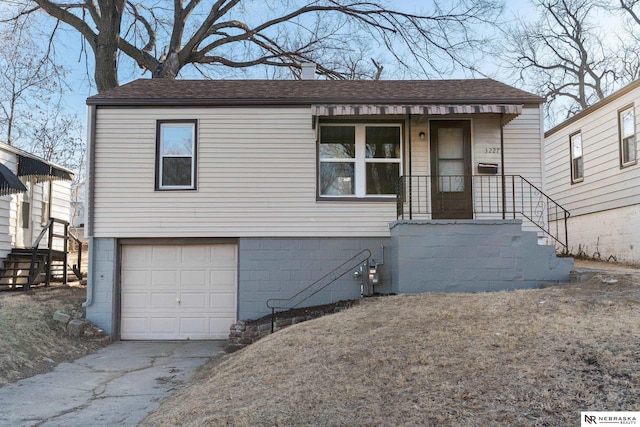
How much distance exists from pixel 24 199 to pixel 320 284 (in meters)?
8.93

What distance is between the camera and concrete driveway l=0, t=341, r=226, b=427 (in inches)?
218

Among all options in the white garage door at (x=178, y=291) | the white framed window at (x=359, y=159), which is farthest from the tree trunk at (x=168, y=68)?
the white framed window at (x=359, y=159)

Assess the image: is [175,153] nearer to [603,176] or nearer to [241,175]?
[241,175]

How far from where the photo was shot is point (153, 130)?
33.9 feet

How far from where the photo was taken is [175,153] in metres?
10.4

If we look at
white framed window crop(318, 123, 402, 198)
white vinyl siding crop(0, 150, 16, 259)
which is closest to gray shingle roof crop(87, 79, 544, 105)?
white framed window crop(318, 123, 402, 198)

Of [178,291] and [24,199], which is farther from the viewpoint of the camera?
[24,199]

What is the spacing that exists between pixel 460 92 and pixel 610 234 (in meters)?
4.81

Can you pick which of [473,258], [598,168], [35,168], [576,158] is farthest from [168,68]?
[598,168]

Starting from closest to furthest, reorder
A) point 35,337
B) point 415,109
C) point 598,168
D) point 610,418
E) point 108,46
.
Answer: point 610,418 → point 35,337 → point 415,109 → point 598,168 → point 108,46

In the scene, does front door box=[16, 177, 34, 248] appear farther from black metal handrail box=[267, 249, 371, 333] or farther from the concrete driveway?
black metal handrail box=[267, 249, 371, 333]

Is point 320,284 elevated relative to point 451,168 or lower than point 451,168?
lower

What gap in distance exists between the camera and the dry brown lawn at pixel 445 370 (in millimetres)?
4066

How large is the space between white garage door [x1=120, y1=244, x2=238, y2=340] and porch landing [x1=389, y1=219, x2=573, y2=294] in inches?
141
